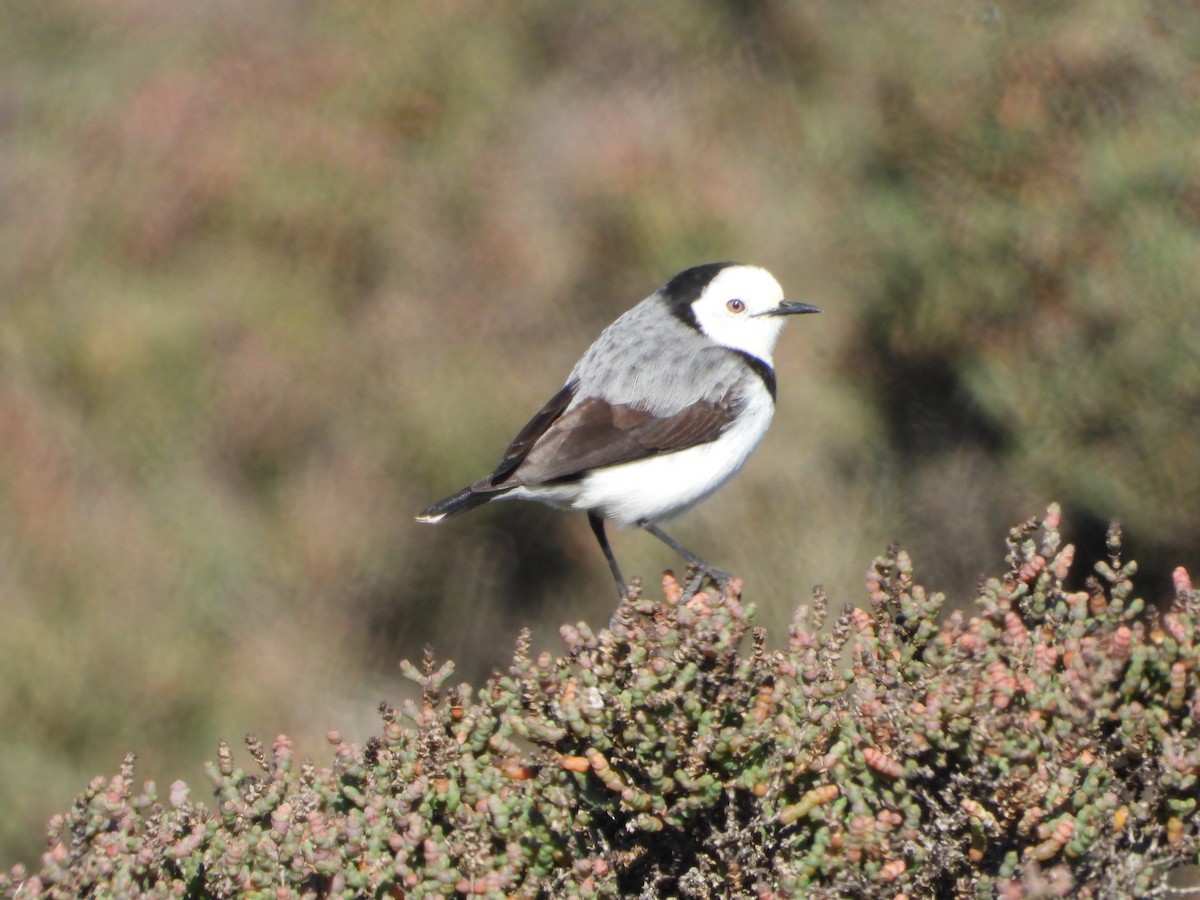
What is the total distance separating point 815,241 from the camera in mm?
6488

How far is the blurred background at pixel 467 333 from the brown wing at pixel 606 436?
73.8 inches

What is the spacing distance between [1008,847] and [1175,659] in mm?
338

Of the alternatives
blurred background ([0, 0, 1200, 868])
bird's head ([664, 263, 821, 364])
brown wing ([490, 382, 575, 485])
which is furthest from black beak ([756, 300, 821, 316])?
blurred background ([0, 0, 1200, 868])

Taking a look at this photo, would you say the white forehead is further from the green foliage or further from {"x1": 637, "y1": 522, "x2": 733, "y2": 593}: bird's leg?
the green foliage

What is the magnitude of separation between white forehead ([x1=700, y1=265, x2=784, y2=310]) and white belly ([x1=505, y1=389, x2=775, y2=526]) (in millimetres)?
443

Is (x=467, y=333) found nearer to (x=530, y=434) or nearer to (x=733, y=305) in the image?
(x=733, y=305)

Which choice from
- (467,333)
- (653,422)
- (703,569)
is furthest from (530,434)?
(467,333)

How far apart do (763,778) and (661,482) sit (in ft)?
5.89

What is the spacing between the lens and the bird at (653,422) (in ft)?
12.1

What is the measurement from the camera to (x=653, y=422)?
3.82m

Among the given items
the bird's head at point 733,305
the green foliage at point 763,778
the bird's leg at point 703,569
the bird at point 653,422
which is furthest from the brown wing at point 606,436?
the green foliage at point 763,778

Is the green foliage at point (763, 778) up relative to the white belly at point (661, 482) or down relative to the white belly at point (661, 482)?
down

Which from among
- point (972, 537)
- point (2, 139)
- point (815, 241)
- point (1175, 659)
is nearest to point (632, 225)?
point (815, 241)

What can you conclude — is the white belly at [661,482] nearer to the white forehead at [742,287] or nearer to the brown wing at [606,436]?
the brown wing at [606,436]
